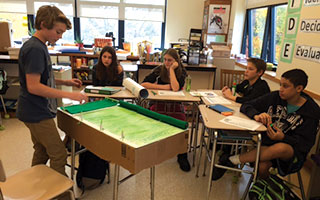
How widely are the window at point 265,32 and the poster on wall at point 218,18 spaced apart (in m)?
0.47

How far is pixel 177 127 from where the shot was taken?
1430 millimetres

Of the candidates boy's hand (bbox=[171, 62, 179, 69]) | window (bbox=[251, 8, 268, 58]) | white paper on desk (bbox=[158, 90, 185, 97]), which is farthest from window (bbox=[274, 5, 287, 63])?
white paper on desk (bbox=[158, 90, 185, 97])

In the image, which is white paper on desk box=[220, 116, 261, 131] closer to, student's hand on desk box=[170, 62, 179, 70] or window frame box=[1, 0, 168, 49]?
student's hand on desk box=[170, 62, 179, 70]

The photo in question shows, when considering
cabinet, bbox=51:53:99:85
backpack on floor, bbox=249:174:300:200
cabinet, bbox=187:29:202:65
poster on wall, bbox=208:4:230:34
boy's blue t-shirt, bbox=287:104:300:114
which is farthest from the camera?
cabinet, bbox=51:53:99:85

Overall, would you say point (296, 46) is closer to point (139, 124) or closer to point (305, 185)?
point (305, 185)

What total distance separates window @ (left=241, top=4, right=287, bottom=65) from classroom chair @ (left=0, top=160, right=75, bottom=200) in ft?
11.7

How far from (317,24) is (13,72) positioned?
428 cm

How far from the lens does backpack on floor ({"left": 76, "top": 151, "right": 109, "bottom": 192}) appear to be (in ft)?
6.77

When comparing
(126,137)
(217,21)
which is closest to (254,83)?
(126,137)

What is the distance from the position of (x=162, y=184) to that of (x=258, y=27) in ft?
11.5

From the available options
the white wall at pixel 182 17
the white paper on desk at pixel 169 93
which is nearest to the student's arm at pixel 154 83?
the white paper on desk at pixel 169 93

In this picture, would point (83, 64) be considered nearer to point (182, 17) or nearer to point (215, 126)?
point (182, 17)

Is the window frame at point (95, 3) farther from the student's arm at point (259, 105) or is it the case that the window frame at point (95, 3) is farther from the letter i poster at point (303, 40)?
the student's arm at point (259, 105)

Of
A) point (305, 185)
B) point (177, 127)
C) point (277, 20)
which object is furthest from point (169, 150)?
point (277, 20)
